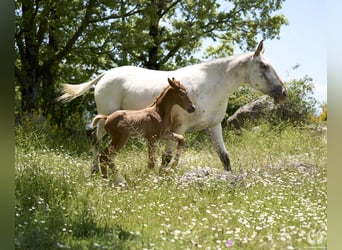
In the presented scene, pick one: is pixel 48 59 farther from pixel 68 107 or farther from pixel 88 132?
pixel 88 132

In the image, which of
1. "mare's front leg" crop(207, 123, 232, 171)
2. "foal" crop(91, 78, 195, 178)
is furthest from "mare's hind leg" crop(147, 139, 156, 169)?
"mare's front leg" crop(207, 123, 232, 171)

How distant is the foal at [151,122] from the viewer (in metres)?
4.18

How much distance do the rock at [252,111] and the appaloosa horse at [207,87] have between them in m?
2.39

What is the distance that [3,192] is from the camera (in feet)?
9.93

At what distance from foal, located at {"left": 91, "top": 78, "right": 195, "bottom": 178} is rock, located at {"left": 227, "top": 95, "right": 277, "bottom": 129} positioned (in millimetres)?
2803

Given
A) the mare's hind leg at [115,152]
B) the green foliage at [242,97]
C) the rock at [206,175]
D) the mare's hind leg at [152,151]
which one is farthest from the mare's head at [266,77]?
the green foliage at [242,97]

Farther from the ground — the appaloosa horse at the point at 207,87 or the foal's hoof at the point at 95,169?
the appaloosa horse at the point at 207,87

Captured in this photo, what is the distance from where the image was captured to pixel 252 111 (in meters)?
7.03

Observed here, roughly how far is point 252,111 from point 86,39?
2.35 meters

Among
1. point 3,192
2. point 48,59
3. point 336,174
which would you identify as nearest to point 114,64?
point 48,59

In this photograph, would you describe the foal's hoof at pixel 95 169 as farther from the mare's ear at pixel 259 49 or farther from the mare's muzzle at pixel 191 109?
the mare's ear at pixel 259 49

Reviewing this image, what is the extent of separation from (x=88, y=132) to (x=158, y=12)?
6.51 ft

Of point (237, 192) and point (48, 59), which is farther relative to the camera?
point (48, 59)

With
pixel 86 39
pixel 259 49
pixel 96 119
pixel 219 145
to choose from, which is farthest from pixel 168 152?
pixel 86 39
